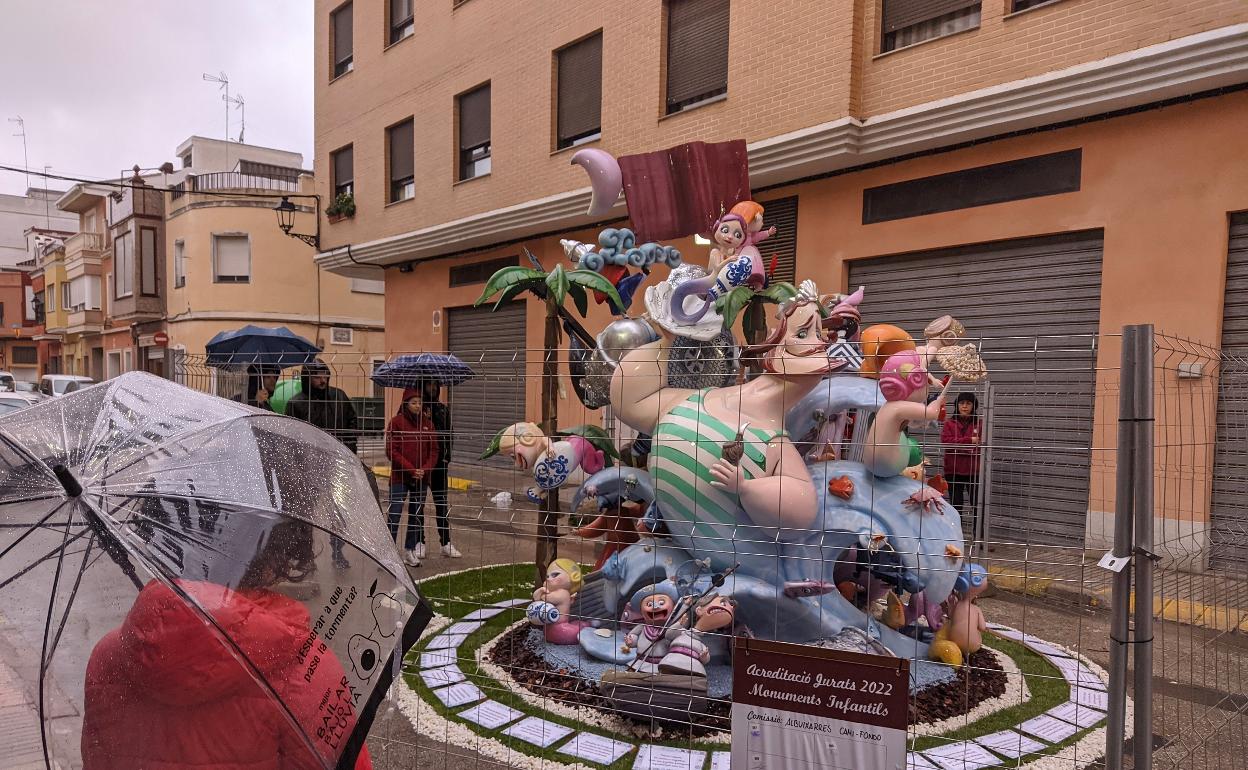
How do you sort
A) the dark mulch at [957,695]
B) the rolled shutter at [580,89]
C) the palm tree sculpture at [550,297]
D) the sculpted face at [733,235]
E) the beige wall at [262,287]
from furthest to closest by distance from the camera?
the beige wall at [262,287] < the rolled shutter at [580,89] < the palm tree sculpture at [550,297] < the sculpted face at [733,235] < the dark mulch at [957,695]

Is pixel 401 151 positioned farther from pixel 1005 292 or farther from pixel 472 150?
pixel 1005 292

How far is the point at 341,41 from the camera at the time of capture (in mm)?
15094

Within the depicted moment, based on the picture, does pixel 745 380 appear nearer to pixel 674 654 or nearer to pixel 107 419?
pixel 674 654

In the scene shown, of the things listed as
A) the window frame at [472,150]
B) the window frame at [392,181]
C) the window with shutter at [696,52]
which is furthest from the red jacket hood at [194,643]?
the window frame at [392,181]

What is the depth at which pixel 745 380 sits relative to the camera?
401 cm

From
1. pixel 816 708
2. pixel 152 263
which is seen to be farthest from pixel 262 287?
pixel 816 708

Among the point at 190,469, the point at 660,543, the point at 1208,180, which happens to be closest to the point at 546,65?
the point at 1208,180

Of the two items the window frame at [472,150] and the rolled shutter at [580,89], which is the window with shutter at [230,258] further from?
the rolled shutter at [580,89]

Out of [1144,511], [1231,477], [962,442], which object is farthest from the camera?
[962,442]

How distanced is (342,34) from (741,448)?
15027mm

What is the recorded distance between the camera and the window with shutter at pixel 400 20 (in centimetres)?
1345

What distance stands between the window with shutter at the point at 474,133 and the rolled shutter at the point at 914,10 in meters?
6.42

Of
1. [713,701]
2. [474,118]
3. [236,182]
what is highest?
[236,182]

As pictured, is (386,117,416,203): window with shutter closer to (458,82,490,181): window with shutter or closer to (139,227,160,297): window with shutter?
(458,82,490,181): window with shutter
